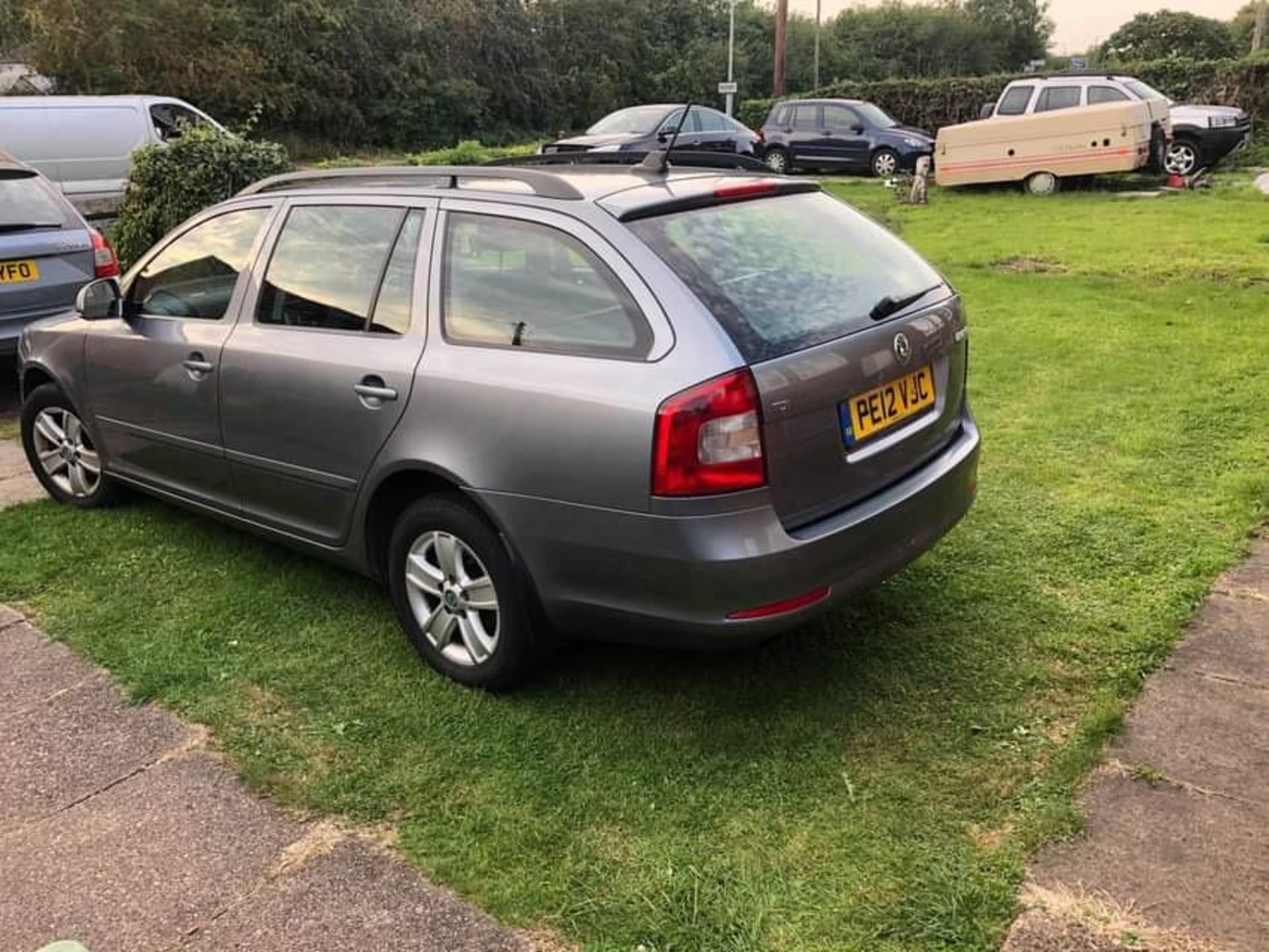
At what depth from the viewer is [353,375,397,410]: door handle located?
328cm

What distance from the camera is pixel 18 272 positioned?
652 centimetres

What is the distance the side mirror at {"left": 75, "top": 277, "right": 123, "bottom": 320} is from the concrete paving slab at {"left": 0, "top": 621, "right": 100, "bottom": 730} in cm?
134

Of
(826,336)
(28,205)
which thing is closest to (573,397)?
(826,336)

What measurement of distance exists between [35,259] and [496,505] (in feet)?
16.9

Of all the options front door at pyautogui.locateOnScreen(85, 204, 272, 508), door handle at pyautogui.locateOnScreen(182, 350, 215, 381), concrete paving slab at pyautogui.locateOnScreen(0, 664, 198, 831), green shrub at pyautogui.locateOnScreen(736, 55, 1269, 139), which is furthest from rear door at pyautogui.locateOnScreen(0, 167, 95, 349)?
green shrub at pyautogui.locateOnScreen(736, 55, 1269, 139)

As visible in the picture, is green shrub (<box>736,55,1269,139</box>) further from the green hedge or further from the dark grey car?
the dark grey car

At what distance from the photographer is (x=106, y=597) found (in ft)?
13.5

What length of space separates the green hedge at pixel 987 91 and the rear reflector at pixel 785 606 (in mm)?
22566

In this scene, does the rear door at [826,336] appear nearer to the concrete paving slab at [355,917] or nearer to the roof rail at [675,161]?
the roof rail at [675,161]

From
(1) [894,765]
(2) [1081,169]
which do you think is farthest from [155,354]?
(2) [1081,169]

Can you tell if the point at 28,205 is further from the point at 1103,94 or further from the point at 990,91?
the point at 990,91

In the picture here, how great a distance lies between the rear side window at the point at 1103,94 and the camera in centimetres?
1563

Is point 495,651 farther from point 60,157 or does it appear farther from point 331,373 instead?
point 60,157

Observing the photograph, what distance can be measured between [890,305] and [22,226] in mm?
5943
